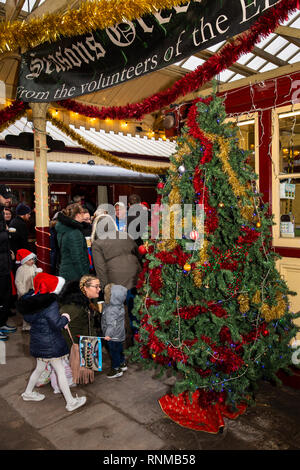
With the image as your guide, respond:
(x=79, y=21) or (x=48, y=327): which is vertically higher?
(x=79, y=21)

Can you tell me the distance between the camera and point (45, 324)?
3385 millimetres

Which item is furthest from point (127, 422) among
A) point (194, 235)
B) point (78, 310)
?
point (194, 235)

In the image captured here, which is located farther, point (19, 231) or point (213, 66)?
point (19, 231)

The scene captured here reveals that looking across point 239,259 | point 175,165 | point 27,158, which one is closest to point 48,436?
point 239,259

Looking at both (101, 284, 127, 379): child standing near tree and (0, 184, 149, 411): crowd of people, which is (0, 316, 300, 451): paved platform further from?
(101, 284, 127, 379): child standing near tree

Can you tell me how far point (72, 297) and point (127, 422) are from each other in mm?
1438

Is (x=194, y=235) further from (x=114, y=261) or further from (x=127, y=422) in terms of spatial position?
(x=127, y=422)

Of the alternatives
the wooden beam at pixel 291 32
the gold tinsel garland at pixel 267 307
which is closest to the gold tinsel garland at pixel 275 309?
the gold tinsel garland at pixel 267 307

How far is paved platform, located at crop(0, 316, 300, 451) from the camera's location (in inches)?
112

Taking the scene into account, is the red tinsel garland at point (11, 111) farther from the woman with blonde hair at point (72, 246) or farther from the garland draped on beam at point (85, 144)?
the woman with blonde hair at point (72, 246)

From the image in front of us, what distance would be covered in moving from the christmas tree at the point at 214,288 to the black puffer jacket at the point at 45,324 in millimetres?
916

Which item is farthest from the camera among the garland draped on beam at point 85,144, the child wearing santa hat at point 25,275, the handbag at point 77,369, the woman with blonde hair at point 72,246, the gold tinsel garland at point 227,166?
the garland draped on beam at point 85,144

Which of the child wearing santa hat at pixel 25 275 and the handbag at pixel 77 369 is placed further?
the child wearing santa hat at pixel 25 275

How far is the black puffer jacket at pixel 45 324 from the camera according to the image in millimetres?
3303
